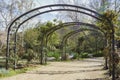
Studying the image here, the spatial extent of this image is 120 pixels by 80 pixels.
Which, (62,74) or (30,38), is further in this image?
(30,38)

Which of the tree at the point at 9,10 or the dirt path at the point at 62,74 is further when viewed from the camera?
the tree at the point at 9,10

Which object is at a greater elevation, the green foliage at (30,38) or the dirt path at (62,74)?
the green foliage at (30,38)

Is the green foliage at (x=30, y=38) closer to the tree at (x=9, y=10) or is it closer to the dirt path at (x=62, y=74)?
the tree at (x=9, y=10)

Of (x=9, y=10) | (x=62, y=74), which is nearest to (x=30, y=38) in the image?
(x=9, y=10)

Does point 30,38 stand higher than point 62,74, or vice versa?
point 30,38

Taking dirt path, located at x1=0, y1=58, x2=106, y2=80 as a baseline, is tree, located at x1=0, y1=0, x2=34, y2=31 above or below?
above

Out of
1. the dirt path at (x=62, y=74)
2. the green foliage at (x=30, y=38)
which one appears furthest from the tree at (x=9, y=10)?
the dirt path at (x=62, y=74)

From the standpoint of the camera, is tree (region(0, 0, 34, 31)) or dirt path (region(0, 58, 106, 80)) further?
tree (region(0, 0, 34, 31))

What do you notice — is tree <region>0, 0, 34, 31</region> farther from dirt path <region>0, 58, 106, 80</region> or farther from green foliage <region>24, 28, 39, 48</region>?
dirt path <region>0, 58, 106, 80</region>

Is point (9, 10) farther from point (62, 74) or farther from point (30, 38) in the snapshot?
point (62, 74)

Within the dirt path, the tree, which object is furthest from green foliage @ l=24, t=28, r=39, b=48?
the dirt path

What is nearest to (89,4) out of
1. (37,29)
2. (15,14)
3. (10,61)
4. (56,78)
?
(37,29)

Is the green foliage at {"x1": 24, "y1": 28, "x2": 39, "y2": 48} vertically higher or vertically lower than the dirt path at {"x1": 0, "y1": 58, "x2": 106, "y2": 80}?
higher

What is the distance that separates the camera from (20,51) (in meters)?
20.1
